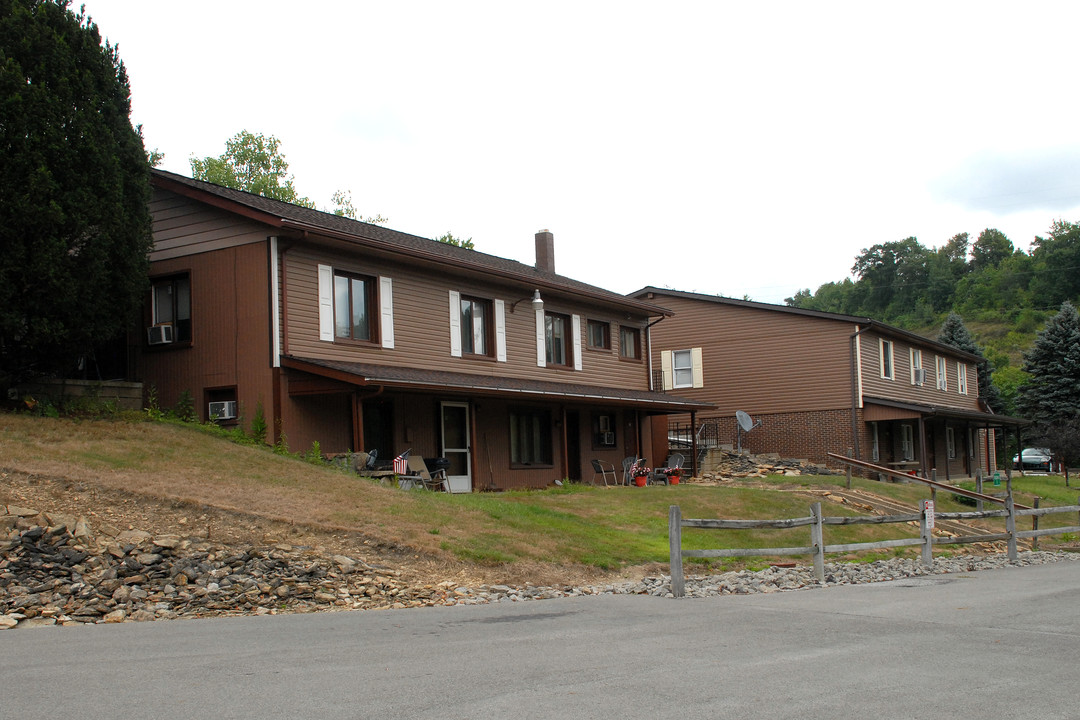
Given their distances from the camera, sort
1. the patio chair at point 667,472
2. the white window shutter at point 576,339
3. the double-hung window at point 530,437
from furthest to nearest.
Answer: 1. the patio chair at point 667,472
2. the white window shutter at point 576,339
3. the double-hung window at point 530,437

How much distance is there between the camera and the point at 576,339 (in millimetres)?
27672

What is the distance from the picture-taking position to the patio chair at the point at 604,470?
2709 centimetres

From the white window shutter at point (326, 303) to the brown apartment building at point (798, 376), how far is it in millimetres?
17115

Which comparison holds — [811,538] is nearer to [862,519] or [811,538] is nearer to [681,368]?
[862,519]

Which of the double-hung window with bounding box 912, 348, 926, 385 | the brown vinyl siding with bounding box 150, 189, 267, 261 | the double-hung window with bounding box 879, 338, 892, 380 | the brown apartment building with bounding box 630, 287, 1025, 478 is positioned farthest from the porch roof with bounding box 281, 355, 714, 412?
the double-hung window with bounding box 912, 348, 926, 385

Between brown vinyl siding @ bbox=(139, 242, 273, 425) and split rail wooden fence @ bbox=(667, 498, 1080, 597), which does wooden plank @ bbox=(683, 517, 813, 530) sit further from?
brown vinyl siding @ bbox=(139, 242, 273, 425)

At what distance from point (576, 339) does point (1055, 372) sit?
41.3 metres

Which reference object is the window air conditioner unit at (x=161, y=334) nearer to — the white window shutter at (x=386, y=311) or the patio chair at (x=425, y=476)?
the white window shutter at (x=386, y=311)

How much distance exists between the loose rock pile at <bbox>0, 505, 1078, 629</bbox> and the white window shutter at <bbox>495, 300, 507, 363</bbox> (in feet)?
39.5

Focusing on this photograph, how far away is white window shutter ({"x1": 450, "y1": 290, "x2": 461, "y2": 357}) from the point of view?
23.3 metres

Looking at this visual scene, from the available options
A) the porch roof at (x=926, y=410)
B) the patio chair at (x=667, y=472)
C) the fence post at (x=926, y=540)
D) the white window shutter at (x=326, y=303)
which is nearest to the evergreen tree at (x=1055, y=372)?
the porch roof at (x=926, y=410)

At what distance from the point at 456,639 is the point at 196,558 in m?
4.61

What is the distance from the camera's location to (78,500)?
13.1 meters

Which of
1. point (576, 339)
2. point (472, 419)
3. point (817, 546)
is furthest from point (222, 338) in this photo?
point (817, 546)
